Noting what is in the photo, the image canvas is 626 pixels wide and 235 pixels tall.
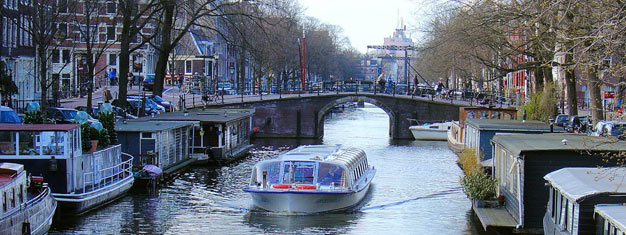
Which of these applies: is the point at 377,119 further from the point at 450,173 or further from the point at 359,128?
the point at 450,173

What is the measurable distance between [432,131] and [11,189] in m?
41.9

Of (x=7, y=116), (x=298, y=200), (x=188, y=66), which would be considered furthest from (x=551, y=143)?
(x=188, y=66)

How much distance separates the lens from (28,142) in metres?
25.6

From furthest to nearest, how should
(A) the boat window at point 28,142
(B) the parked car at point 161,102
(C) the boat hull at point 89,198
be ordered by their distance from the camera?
(B) the parked car at point 161,102 < (C) the boat hull at point 89,198 < (A) the boat window at point 28,142

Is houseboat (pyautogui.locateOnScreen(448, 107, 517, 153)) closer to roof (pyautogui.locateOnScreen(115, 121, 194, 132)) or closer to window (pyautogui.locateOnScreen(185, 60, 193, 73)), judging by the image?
roof (pyautogui.locateOnScreen(115, 121, 194, 132))

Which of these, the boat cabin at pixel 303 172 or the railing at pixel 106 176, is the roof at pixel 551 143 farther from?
the railing at pixel 106 176

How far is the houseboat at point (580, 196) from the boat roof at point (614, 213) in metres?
0.09

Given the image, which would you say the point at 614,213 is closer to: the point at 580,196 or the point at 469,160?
the point at 580,196

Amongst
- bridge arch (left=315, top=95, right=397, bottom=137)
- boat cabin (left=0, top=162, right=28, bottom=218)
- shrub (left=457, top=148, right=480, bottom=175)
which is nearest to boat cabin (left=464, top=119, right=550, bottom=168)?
shrub (left=457, top=148, right=480, bottom=175)

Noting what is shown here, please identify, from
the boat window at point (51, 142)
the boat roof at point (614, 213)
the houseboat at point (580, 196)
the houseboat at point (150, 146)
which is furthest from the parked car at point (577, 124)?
the boat roof at point (614, 213)

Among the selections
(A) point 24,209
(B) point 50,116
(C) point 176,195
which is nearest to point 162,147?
(C) point 176,195

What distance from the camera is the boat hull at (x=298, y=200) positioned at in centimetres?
2639

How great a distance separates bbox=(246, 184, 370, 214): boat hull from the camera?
86.6 ft

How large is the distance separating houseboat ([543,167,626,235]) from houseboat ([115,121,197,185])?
16917 millimetres
